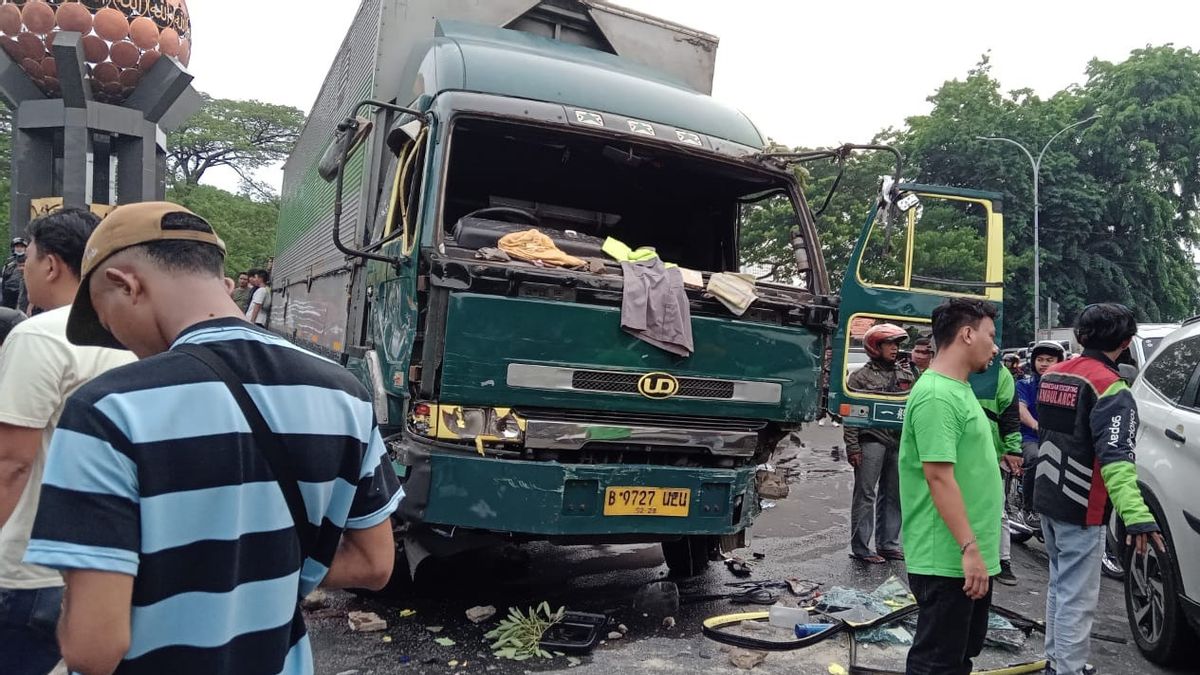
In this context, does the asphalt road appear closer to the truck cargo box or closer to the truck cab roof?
the truck cargo box

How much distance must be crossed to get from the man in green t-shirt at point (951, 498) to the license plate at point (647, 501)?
4.88ft

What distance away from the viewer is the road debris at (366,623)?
4.25 metres

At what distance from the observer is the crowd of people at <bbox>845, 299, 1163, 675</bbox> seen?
2805 mm

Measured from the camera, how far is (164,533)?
3.97 feet

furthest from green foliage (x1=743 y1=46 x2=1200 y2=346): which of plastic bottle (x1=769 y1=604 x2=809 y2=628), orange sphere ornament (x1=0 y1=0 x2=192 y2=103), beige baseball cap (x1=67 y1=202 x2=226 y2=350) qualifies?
beige baseball cap (x1=67 y1=202 x2=226 y2=350)

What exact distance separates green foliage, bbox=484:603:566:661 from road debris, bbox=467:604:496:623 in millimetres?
85

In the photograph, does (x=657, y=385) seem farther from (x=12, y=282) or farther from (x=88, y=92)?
(x=88, y=92)

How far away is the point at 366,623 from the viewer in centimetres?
428

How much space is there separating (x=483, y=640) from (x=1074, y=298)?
1054 inches

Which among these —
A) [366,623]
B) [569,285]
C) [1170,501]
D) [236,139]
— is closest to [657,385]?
[569,285]

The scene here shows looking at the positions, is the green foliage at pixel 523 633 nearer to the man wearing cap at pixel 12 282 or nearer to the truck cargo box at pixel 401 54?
the truck cargo box at pixel 401 54

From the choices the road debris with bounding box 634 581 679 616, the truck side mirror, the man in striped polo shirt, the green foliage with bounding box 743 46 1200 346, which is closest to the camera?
the man in striped polo shirt

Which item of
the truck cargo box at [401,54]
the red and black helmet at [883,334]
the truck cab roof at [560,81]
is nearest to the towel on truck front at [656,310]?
the truck cab roof at [560,81]

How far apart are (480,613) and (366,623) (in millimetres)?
583
